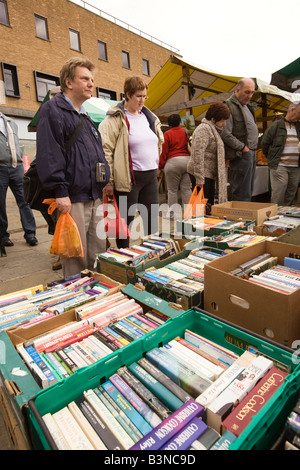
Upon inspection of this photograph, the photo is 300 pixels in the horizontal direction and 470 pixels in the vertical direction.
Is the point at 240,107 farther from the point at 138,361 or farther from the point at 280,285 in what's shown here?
the point at 138,361

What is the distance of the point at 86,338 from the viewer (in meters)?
1.18

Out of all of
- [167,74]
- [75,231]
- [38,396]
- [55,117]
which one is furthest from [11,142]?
[167,74]

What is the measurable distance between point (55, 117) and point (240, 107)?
2.53 m

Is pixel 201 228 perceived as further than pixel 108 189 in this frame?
No

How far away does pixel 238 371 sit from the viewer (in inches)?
35.5

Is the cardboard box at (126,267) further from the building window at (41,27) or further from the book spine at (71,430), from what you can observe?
the building window at (41,27)

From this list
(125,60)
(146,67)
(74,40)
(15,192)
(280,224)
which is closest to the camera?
(280,224)

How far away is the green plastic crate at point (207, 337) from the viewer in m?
0.70

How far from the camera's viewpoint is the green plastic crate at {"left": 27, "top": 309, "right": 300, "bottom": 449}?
70cm

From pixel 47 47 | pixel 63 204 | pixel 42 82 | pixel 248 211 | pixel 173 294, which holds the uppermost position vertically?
pixel 47 47

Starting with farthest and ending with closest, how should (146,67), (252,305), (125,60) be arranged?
(146,67), (125,60), (252,305)

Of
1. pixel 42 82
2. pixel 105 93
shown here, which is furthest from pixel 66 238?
pixel 105 93

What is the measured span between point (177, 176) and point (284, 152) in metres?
1.63

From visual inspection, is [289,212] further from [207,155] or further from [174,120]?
[174,120]
